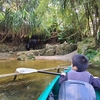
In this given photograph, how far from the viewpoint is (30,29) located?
479 inches

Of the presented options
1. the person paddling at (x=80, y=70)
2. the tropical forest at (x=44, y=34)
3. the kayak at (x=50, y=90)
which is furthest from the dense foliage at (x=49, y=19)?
the person paddling at (x=80, y=70)

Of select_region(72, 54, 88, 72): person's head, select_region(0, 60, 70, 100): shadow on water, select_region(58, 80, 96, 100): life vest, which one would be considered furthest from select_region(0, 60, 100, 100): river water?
select_region(72, 54, 88, 72): person's head

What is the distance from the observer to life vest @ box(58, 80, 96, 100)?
89.0 inches

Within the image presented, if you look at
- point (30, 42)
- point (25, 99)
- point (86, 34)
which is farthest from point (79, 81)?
point (30, 42)

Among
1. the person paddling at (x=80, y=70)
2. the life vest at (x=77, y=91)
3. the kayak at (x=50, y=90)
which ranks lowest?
the kayak at (x=50, y=90)

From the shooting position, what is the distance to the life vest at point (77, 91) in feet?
7.41

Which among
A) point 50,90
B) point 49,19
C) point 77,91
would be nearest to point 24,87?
point 50,90

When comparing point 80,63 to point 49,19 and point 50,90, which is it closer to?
point 50,90

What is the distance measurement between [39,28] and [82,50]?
12.1 ft

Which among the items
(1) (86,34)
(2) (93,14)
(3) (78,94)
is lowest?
(3) (78,94)

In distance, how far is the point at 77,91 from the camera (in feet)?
7.54

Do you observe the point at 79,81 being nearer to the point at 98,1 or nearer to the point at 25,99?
the point at 25,99

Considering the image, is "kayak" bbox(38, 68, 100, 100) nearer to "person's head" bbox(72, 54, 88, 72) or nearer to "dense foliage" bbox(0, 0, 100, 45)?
"person's head" bbox(72, 54, 88, 72)

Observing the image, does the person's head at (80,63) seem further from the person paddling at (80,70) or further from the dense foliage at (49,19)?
the dense foliage at (49,19)
